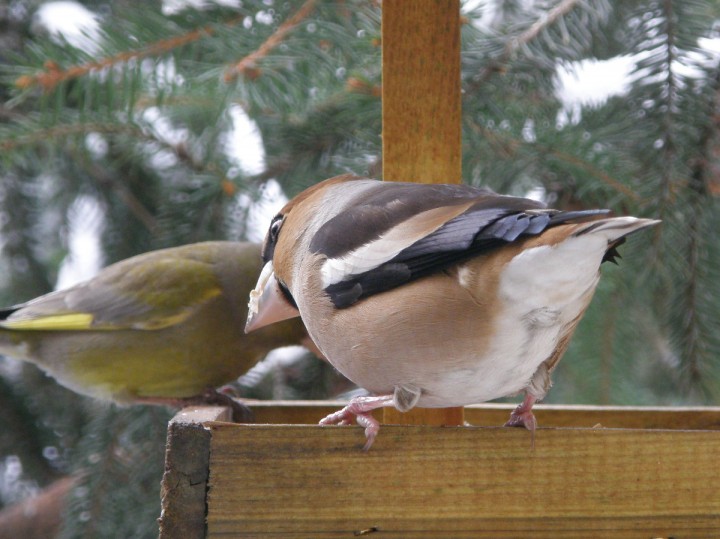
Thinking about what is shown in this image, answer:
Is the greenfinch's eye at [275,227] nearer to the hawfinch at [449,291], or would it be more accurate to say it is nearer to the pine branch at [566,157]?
the hawfinch at [449,291]

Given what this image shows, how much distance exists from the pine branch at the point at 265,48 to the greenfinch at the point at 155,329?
76 cm

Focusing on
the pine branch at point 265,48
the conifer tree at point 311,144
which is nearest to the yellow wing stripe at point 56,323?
the conifer tree at point 311,144

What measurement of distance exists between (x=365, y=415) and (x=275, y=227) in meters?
0.58

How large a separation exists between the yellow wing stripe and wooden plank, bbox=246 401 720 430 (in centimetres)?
87

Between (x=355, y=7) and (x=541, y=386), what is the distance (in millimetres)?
973

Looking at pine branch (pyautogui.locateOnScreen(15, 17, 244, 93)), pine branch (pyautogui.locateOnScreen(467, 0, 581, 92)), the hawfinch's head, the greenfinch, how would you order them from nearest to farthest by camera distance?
the hawfinch's head < pine branch (pyautogui.locateOnScreen(15, 17, 244, 93)) < pine branch (pyautogui.locateOnScreen(467, 0, 581, 92)) < the greenfinch

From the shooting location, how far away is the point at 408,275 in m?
1.32

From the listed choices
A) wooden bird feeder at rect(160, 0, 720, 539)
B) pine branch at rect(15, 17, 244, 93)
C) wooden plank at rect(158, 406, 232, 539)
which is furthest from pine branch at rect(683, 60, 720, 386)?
wooden plank at rect(158, 406, 232, 539)

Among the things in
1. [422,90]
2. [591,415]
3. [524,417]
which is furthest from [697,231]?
[524,417]

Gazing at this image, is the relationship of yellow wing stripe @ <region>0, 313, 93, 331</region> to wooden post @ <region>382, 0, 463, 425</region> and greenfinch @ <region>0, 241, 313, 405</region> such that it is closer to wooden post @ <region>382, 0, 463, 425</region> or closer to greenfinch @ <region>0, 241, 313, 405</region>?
greenfinch @ <region>0, 241, 313, 405</region>

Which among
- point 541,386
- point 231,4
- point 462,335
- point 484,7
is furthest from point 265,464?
point 484,7

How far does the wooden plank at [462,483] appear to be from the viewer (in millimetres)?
1303

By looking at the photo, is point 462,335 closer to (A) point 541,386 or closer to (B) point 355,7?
(A) point 541,386

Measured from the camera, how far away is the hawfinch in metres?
1.21
